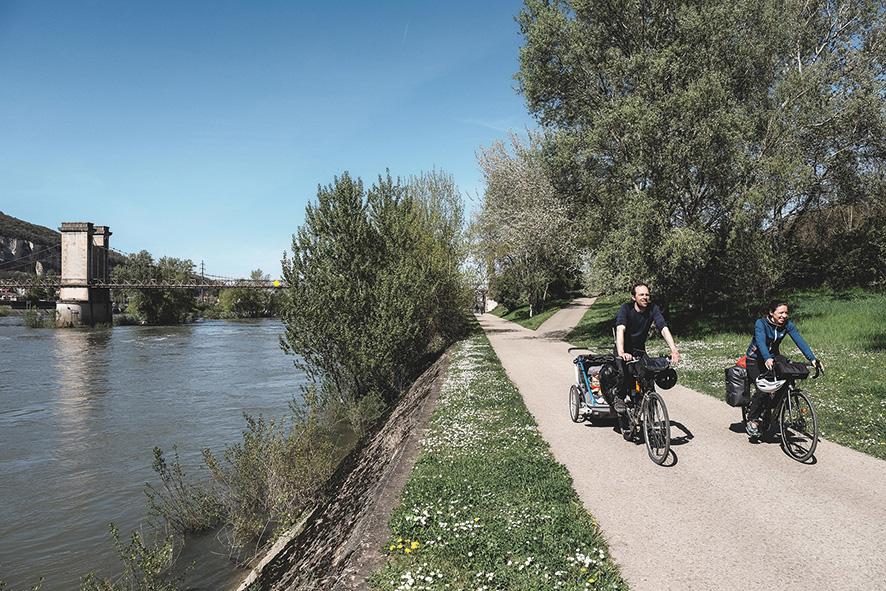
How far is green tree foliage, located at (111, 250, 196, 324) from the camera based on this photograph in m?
81.1

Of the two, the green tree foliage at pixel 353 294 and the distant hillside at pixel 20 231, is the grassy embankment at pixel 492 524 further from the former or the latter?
the distant hillside at pixel 20 231

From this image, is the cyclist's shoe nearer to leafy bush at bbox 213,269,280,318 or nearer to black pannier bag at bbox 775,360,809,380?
black pannier bag at bbox 775,360,809,380

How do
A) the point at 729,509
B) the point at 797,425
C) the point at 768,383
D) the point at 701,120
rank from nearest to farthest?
1. the point at 729,509
2. the point at 797,425
3. the point at 768,383
4. the point at 701,120

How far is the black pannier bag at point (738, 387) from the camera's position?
7.32m

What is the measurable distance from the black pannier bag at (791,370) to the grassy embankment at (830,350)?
4.86 ft

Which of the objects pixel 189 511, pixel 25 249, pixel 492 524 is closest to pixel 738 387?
pixel 492 524

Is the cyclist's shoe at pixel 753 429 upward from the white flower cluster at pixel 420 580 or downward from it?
upward

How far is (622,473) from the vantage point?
245 inches

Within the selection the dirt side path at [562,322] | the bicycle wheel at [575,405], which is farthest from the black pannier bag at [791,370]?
the dirt side path at [562,322]

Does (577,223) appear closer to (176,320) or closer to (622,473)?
(622,473)

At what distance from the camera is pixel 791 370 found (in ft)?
21.9

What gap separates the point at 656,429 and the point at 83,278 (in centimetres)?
9142

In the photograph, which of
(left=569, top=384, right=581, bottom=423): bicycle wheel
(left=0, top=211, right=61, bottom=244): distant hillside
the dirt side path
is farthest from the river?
(left=0, top=211, right=61, bottom=244): distant hillside

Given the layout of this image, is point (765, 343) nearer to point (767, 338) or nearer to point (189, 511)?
point (767, 338)
